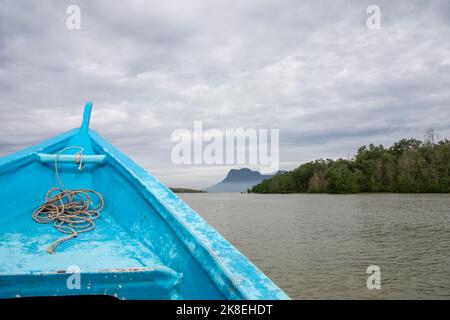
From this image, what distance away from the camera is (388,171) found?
61.1 meters

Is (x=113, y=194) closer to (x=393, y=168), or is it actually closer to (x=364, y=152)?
(x=393, y=168)

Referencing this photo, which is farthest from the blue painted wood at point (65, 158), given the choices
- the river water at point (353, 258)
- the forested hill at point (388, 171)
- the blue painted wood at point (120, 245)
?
the forested hill at point (388, 171)

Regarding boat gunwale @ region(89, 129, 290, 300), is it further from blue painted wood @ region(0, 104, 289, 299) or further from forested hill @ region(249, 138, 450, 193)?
forested hill @ region(249, 138, 450, 193)

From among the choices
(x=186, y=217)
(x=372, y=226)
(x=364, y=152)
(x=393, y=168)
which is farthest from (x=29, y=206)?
(x=364, y=152)

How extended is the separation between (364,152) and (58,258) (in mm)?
78070

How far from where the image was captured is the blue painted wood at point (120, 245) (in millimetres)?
1739

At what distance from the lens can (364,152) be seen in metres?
72.6

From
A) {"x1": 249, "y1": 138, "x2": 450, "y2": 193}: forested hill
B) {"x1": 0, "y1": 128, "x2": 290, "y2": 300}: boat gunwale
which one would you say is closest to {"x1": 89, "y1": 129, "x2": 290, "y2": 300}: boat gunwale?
{"x1": 0, "y1": 128, "x2": 290, "y2": 300}: boat gunwale

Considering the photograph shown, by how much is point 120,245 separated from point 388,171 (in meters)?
67.1

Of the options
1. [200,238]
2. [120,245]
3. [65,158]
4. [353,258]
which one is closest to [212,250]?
[200,238]

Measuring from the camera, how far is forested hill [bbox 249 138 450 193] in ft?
180
